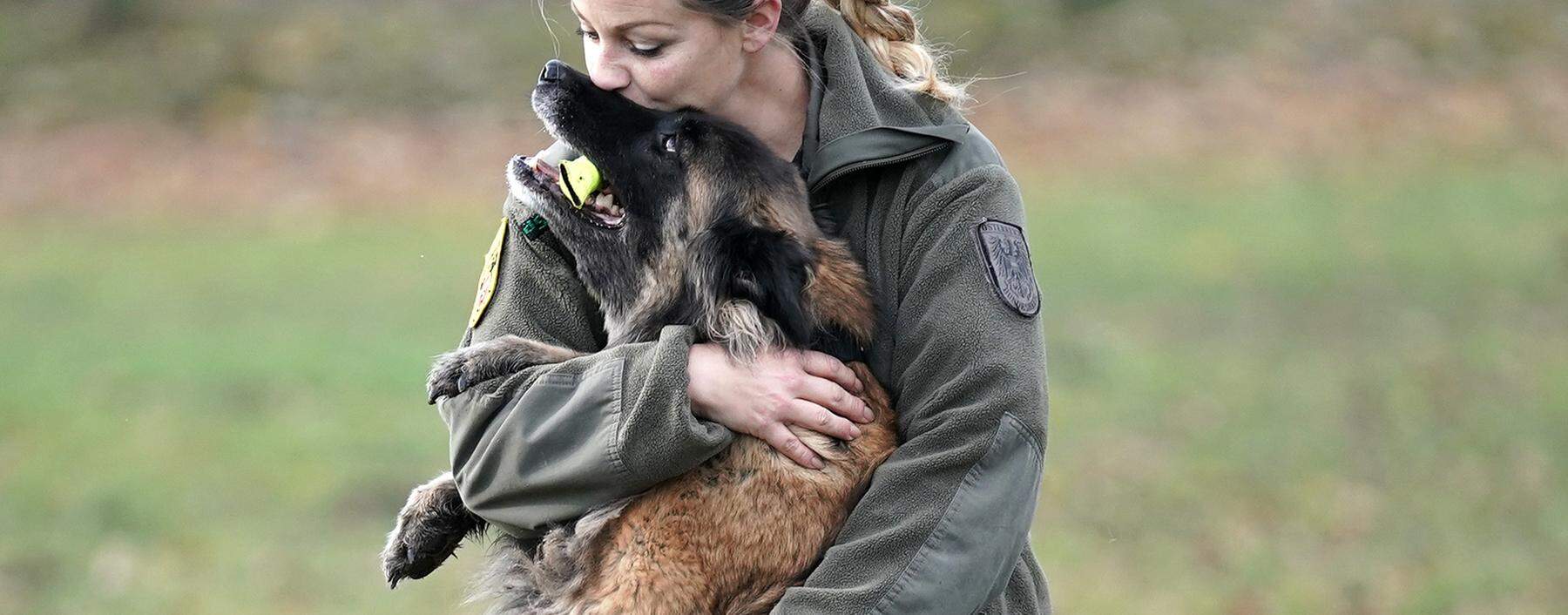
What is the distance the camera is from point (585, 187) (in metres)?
3.80

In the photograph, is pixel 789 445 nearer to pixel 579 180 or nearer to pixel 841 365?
pixel 841 365

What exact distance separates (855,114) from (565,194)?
2.39 feet

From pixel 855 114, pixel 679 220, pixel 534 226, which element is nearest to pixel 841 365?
pixel 855 114

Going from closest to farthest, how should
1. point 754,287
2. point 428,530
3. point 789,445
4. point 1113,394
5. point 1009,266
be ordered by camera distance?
point 1009,266, point 789,445, point 754,287, point 428,530, point 1113,394

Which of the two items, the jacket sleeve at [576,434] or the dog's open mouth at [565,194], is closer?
the jacket sleeve at [576,434]

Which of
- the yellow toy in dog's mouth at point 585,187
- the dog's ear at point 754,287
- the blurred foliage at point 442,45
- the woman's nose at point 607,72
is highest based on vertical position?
the woman's nose at point 607,72

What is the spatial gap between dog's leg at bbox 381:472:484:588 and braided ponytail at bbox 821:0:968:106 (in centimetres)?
142

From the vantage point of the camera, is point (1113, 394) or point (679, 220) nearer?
point (679, 220)

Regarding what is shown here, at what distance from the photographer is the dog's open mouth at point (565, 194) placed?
12.2ft

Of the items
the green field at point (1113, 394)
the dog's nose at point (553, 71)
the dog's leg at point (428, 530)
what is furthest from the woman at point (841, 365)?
the green field at point (1113, 394)

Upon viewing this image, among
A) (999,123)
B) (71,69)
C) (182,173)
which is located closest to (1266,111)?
(999,123)

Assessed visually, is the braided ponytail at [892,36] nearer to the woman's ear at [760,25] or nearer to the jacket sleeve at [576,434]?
the woman's ear at [760,25]

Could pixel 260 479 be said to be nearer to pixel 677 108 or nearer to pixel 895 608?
pixel 677 108

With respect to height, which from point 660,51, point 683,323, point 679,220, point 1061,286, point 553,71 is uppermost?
point 660,51
